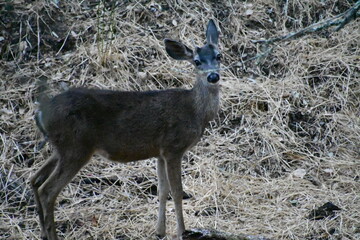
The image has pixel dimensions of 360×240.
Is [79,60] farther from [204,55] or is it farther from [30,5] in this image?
[204,55]

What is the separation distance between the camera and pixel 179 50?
736 centimetres

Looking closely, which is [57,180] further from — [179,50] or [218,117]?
[218,117]

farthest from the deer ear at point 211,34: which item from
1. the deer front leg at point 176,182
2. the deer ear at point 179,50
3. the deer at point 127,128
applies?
the deer front leg at point 176,182

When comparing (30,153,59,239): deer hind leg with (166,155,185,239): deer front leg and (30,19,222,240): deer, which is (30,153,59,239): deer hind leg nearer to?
(30,19,222,240): deer

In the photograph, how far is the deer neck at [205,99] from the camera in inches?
283

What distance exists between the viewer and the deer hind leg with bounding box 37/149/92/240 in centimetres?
648

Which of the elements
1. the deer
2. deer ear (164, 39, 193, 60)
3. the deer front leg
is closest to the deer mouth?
the deer

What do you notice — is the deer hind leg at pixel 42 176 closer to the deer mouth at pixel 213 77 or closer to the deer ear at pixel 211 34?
the deer mouth at pixel 213 77

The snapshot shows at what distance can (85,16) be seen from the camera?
33.4 feet

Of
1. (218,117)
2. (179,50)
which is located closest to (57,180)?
(179,50)

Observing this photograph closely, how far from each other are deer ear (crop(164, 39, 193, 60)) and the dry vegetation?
162 centimetres

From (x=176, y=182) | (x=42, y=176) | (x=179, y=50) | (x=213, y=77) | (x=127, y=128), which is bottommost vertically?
(x=176, y=182)

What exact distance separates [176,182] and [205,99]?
1.00 metres

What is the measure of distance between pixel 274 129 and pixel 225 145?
769mm
